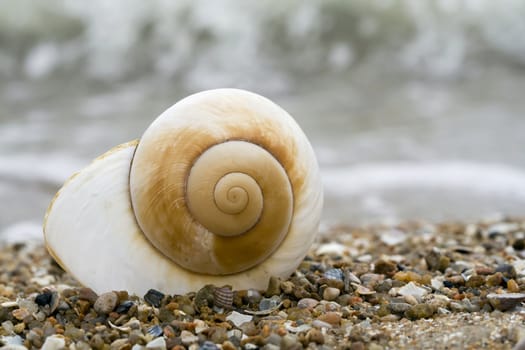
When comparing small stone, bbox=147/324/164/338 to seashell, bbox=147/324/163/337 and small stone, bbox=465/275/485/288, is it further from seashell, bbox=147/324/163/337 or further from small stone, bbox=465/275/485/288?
small stone, bbox=465/275/485/288

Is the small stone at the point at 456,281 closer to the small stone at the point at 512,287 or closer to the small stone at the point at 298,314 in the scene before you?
the small stone at the point at 512,287

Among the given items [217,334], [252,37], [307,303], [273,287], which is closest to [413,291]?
[307,303]

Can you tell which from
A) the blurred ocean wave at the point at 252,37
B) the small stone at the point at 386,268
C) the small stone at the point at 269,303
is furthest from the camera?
the blurred ocean wave at the point at 252,37

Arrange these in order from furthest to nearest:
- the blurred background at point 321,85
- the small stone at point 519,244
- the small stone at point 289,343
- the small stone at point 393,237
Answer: the blurred background at point 321,85, the small stone at point 393,237, the small stone at point 519,244, the small stone at point 289,343

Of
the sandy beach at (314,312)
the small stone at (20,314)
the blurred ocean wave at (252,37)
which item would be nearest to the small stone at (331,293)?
the sandy beach at (314,312)

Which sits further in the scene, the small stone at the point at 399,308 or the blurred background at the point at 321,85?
the blurred background at the point at 321,85

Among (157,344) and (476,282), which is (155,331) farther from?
(476,282)

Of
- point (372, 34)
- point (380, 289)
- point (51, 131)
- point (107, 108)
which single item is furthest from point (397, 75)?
point (380, 289)

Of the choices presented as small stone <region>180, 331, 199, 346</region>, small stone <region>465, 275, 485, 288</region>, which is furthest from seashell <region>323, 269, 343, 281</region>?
small stone <region>180, 331, 199, 346</region>
